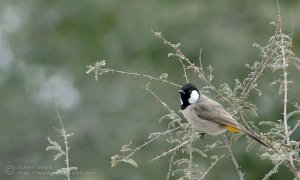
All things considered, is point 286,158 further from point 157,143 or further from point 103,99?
point 103,99

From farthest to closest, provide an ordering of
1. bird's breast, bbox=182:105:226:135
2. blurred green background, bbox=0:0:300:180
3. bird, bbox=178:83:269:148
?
blurred green background, bbox=0:0:300:180 < bird's breast, bbox=182:105:226:135 < bird, bbox=178:83:269:148

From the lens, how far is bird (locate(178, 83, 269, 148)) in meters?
4.82

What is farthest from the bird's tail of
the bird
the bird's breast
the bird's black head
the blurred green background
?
the blurred green background

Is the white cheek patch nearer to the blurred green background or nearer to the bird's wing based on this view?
the bird's wing

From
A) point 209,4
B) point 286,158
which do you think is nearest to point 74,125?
point 209,4

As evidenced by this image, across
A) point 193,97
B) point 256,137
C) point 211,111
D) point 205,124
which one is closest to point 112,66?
point 193,97

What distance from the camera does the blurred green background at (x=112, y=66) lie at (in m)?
10.9

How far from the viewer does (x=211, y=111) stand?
17.1 ft

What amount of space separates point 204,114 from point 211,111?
0.07 m

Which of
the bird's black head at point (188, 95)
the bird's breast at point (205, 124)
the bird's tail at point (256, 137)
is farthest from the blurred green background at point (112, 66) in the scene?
the bird's tail at point (256, 137)

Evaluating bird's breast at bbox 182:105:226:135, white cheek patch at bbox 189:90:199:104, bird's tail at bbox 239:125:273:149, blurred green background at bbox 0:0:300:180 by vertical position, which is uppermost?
blurred green background at bbox 0:0:300:180

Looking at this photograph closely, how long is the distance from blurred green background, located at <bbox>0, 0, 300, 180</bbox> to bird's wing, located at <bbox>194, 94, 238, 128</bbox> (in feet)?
15.1

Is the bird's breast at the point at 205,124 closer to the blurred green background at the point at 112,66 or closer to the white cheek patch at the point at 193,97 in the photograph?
the white cheek patch at the point at 193,97

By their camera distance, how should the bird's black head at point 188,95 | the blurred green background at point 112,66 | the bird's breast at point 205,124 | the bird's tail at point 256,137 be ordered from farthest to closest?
the blurred green background at point 112,66 → the bird's black head at point 188,95 → the bird's breast at point 205,124 → the bird's tail at point 256,137
